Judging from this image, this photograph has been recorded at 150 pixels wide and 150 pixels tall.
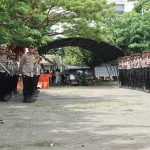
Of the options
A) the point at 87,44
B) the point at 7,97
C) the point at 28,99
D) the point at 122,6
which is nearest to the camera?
the point at 28,99

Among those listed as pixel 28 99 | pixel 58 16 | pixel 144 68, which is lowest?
pixel 28 99

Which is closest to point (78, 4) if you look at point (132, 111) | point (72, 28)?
point (72, 28)

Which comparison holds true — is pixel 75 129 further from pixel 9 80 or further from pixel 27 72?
pixel 9 80

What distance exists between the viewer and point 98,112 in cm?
1155

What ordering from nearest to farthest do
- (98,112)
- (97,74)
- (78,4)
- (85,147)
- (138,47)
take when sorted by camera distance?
(85,147)
(98,112)
(78,4)
(138,47)
(97,74)

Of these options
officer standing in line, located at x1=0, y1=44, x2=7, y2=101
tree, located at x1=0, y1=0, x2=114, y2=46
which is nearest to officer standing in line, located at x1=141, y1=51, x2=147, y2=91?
tree, located at x1=0, y1=0, x2=114, y2=46

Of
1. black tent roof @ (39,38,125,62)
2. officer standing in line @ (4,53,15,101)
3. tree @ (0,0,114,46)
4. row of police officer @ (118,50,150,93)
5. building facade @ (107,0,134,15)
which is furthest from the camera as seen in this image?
building facade @ (107,0,134,15)

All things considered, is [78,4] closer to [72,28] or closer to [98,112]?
[72,28]

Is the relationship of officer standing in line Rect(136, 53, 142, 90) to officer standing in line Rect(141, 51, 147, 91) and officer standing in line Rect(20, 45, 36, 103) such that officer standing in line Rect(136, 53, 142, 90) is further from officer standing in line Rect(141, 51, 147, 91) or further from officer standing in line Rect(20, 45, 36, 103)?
officer standing in line Rect(20, 45, 36, 103)

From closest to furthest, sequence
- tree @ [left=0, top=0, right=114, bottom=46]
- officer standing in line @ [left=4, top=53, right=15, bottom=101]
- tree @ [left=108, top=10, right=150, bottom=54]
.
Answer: officer standing in line @ [left=4, top=53, right=15, bottom=101] → tree @ [left=0, top=0, right=114, bottom=46] → tree @ [left=108, top=10, right=150, bottom=54]

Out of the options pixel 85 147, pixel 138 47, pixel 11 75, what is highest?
pixel 138 47

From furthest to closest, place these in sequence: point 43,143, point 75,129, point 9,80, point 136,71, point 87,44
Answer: point 87,44 → point 136,71 → point 9,80 → point 75,129 → point 43,143

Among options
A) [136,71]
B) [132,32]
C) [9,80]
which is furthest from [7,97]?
[132,32]

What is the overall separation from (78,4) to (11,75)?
6.79 meters
